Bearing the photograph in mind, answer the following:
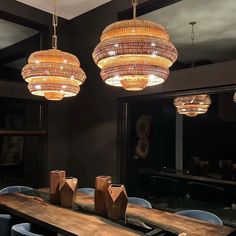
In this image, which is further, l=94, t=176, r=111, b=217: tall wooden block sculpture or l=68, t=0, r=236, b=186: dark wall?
l=68, t=0, r=236, b=186: dark wall

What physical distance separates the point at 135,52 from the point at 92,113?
264 centimetres

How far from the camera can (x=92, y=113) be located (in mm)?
4398

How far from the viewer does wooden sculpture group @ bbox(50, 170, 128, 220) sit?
7.91 ft

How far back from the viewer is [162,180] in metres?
3.58

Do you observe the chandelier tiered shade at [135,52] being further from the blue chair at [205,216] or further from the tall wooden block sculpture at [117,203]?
the blue chair at [205,216]

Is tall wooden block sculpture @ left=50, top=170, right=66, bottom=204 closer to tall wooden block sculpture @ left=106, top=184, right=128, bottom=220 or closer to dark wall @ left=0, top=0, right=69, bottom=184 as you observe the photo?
tall wooden block sculpture @ left=106, top=184, right=128, bottom=220

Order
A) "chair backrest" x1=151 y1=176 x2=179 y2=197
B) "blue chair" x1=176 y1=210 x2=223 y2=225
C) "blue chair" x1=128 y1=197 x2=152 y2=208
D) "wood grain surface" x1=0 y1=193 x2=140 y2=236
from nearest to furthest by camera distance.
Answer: "wood grain surface" x1=0 y1=193 x2=140 y2=236
"blue chair" x1=176 y1=210 x2=223 y2=225
"blue chair" x1=128 y1=197 x2=152 y2=208
"chair backrest" x1=151 y1=176 x2=179 y2=197

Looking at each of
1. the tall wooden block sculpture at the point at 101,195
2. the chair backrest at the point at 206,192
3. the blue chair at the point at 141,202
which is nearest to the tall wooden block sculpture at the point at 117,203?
the tall wooden block sculpture at the point at 101,195

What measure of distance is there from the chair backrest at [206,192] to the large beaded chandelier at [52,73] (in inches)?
67.8

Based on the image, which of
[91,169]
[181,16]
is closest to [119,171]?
[91,169]

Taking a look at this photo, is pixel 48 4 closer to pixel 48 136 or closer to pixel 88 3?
pixel 88 3

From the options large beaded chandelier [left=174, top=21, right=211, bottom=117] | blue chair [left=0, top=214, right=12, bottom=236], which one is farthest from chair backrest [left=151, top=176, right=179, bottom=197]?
blue chair [left=0, top=214, right=12, bottom=236]

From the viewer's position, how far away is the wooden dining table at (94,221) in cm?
210

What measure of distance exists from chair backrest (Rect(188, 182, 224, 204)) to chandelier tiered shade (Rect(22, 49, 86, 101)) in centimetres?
172
